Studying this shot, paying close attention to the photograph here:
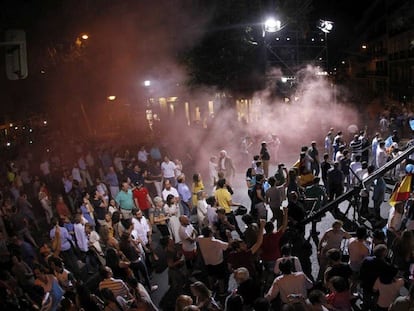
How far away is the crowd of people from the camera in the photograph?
17.6 feet

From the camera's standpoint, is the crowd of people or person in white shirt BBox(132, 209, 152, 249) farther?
person in white shirt BBox(132, 209, 152, 249)

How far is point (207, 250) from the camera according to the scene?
22.0 feet

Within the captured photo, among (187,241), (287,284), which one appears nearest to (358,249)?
(287,284)

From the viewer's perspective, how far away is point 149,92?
802 inches

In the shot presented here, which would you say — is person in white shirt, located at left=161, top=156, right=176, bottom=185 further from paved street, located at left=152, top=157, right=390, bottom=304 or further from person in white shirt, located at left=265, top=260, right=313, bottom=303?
person in white shirt, located at left=265, top=260, right=313, bottom=303

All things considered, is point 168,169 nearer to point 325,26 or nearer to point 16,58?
point 16,58

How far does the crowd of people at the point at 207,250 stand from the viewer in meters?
5.35

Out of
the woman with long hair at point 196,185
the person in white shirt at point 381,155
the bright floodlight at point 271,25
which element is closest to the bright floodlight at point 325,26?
the bright floodlight at point 271,25

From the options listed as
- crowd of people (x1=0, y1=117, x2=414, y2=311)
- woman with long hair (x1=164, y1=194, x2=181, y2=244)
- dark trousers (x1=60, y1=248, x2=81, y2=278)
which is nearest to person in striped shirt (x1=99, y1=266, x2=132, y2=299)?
crowd of people (x1=0, y1=117, x2=414, y2=311)

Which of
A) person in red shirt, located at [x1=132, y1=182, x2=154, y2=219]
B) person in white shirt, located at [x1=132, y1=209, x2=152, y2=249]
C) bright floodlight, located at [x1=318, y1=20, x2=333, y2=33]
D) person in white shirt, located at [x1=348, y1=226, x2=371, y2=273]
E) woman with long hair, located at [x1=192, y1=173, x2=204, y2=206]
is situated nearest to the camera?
person in white shirt, located at [x1=348, y1=226, x2=371, y2=273]

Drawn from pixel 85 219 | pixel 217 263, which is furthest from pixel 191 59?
pixel 217 263

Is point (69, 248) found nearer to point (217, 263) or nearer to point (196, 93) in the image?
point (217, 263)

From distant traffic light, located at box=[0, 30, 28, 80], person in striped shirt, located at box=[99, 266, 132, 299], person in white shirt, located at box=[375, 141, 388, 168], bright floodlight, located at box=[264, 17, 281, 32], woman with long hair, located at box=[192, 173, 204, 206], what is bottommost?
person in striped shirt, located at box=[99, 266, 132, 299]

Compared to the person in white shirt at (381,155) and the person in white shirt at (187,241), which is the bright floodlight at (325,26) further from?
the person in white shirt at (187,241)
